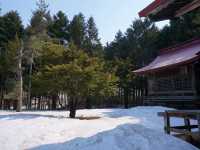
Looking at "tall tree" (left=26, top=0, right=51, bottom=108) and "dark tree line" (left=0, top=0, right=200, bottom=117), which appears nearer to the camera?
"dark tree line" (left=0, top=0, right=200, bottom=117)

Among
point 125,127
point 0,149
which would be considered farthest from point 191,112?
point 0,149

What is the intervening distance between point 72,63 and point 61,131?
5544 millimetres

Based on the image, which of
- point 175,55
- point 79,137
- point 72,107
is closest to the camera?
point 79,137

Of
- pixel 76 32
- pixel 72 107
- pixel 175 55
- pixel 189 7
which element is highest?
pixel 76 32

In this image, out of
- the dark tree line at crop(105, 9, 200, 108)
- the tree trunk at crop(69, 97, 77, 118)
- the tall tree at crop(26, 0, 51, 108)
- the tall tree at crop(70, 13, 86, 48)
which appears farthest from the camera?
the tall tree at crop(70, 13, 86, 48)

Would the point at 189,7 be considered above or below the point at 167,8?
below

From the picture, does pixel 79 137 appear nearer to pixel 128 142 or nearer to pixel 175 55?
pixel 128 142

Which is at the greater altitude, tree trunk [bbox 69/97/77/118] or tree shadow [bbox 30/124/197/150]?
tree trunk [bbox 69/97/77/118]

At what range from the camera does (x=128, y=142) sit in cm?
773

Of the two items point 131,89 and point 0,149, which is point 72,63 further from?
point 131,89

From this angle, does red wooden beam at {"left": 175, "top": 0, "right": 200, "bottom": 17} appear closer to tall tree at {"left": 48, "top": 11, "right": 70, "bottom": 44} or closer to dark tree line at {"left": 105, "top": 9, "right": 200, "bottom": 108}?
dark tree line at {"left": 105, "top": 9, "right": 200, "bottom": 108}

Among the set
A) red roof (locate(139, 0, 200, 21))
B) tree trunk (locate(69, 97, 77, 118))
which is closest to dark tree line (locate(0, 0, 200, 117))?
tree trunk (locate(69, 97, 77, 118))

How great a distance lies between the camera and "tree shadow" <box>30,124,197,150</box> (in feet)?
24.0

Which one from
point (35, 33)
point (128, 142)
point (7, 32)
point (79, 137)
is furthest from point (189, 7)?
point (7, 32)
